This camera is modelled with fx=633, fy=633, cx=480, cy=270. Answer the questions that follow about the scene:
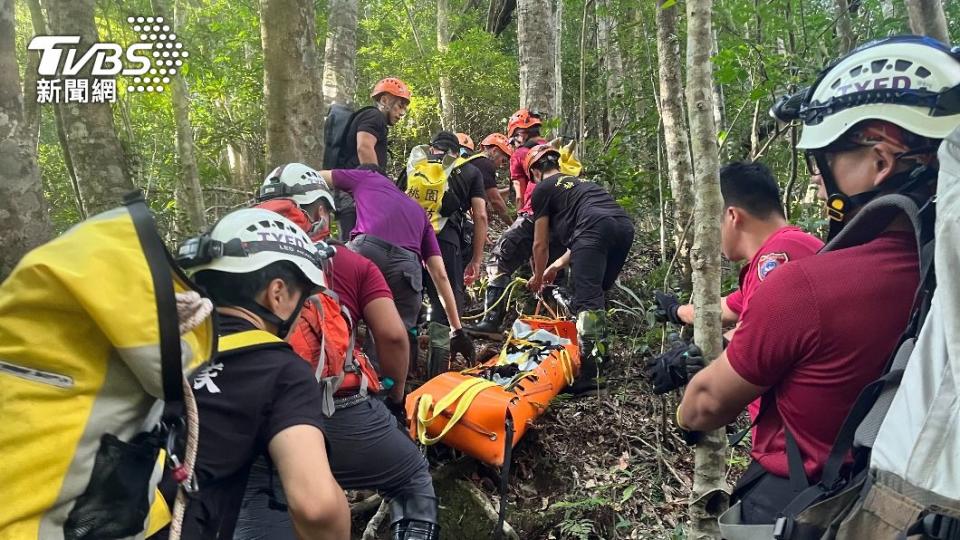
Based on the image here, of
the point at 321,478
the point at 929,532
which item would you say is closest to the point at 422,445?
the point at 321,478

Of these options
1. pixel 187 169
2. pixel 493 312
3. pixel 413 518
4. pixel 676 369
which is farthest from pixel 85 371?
pixel 187 169

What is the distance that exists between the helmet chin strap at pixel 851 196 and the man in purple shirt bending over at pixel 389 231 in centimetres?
353

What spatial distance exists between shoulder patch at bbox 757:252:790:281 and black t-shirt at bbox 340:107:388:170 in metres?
4.25

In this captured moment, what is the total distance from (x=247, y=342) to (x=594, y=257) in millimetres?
4376

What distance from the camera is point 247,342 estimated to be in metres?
2.14

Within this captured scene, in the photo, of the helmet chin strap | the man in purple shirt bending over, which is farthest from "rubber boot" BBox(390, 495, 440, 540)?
the helmet chin strap

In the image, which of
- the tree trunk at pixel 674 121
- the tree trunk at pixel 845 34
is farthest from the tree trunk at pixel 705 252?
the tree trunk at pixel 845 34

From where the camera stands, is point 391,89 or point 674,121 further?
point 391,89

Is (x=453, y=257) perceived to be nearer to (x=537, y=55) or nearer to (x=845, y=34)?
(x=537, y=55)

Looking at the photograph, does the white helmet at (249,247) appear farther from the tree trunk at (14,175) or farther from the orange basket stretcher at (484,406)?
the tree trunk at (14,175)

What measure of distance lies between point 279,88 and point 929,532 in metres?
4.74

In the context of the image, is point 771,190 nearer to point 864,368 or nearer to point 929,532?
point 864,368

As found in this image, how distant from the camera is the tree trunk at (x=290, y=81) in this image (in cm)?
482

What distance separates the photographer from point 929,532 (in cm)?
Result: 130
